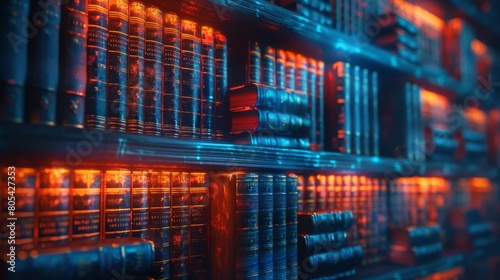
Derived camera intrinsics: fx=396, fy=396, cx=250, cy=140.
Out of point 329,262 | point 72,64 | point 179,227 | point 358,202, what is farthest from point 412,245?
point 72,64

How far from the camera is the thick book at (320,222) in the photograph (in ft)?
4.04

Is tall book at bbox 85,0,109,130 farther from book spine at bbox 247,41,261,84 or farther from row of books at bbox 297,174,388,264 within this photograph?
row of books at bbox 297,174,388,264

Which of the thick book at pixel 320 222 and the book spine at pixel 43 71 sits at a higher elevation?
the book spine at pixel 43 71

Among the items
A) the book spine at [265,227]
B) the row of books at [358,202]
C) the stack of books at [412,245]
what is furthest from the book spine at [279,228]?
the stack of books at [412,245]

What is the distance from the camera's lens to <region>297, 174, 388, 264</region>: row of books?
1.40 meters

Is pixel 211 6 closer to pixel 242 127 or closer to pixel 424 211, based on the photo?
pixel 242 127

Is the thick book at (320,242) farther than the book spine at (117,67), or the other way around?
the thick book at (320,242)

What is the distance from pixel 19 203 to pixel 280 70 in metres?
0.84

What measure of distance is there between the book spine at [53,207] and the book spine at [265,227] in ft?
1.59

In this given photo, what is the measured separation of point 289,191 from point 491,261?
1.50 metres

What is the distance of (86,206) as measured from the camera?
0.85m

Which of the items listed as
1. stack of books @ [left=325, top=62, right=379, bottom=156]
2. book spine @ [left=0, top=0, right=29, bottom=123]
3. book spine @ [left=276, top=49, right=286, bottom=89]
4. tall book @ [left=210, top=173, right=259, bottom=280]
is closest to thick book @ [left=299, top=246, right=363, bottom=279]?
tall book @ [left=210, top=173, right=259, bottom=280]

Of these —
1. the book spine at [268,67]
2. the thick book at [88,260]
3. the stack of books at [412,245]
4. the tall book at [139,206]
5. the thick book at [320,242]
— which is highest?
the book spine at [268,67]

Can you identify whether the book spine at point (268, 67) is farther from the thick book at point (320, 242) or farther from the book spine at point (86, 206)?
the book spine at point (86, 206)
